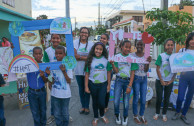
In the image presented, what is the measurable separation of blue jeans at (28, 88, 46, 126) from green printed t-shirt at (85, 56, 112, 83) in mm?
935

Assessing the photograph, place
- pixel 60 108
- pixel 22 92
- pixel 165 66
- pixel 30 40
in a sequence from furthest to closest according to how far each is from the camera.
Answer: pixel 22 92 < pixel 30 40 < pixel 165 66 < pixel 60 108

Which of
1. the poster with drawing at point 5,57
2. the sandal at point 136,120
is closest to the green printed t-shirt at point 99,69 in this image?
the sandal at point 136,120

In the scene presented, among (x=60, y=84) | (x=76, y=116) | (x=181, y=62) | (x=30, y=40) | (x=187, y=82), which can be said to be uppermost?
(x=30, y=40)

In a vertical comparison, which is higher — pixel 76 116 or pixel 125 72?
pixel 125 72

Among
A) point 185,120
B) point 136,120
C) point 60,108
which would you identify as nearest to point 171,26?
point 185,120

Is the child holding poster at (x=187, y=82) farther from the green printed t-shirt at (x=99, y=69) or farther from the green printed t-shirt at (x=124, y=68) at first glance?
the green printed t-shirt at (x=99, y=69)

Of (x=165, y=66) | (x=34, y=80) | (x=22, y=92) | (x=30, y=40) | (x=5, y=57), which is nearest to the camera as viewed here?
(x=34, y=80)

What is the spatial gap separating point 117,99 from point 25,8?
1228 centimetres

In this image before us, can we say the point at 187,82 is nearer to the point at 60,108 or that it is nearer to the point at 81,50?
the point at 81,50

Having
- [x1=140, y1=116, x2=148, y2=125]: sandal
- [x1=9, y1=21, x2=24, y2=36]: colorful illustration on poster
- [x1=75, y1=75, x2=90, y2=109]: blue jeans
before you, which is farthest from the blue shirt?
[x1=140, y1=116, x2=148, y2=125]: sandal

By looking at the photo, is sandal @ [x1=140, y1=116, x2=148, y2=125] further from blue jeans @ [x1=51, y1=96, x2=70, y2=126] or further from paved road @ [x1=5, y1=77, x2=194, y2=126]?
blue jeans @ [x1=51, y1=96, x2=70, y2=126]

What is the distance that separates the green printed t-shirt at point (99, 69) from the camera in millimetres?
2844

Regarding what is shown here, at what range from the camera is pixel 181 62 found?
2895 millimetres

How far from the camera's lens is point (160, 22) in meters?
3.96
